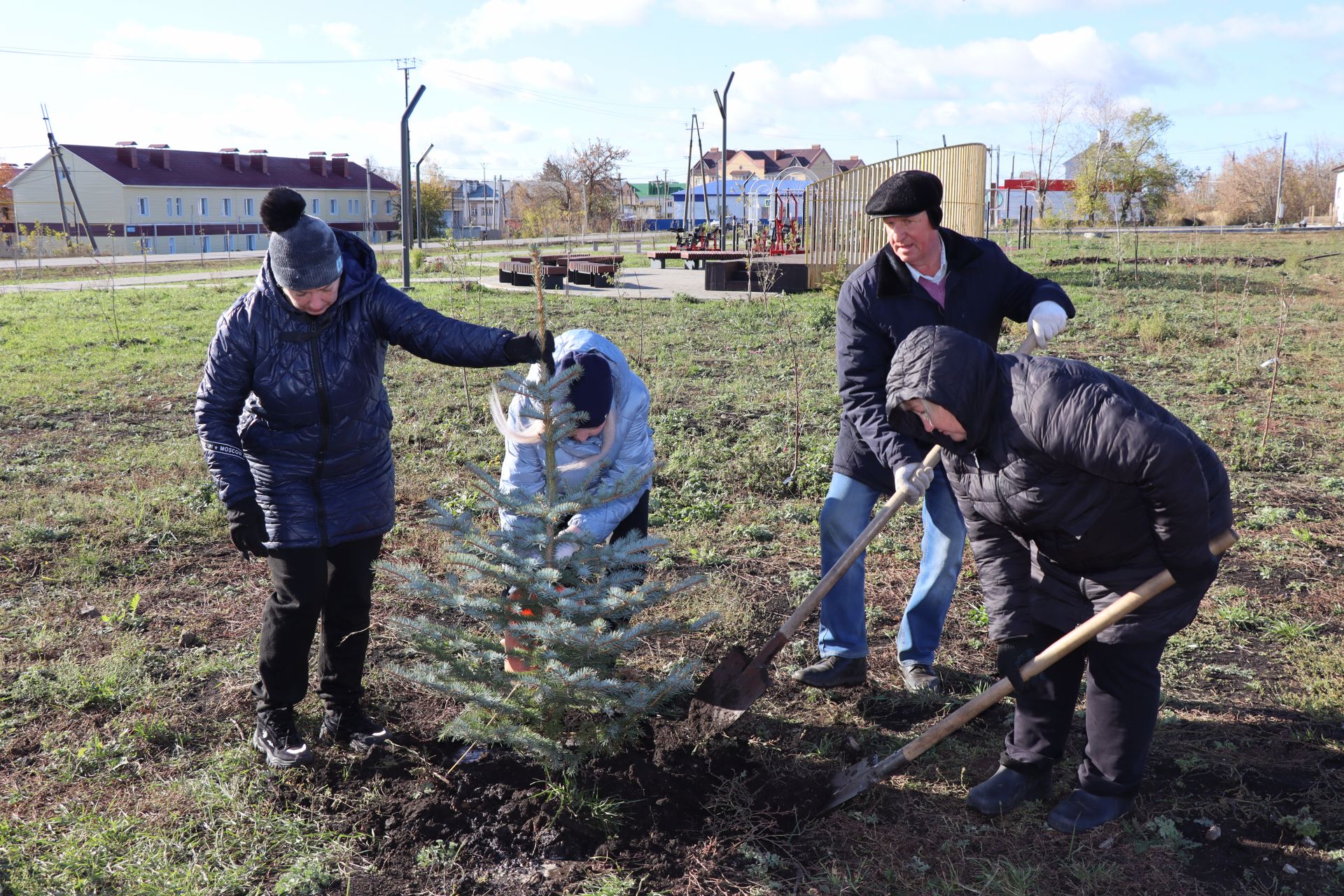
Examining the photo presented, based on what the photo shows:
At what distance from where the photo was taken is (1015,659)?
105 inches

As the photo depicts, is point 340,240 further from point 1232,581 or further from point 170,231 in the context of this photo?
point 170,231

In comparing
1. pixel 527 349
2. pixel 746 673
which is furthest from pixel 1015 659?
pixel 527 349

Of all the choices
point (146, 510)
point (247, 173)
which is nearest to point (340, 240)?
point (146, 510)

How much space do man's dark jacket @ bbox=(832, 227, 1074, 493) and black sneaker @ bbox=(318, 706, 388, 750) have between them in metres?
1.86

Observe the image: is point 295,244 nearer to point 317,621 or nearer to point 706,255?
point 317,621

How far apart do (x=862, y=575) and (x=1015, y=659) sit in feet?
2.88

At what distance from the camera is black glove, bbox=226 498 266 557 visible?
2750 mm

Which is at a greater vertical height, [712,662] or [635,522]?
[635,522]

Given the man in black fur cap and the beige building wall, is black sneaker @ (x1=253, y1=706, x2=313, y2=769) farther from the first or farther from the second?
the beige building wall

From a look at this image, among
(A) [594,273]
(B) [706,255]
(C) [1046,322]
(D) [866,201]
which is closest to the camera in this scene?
(C) [1046,322]

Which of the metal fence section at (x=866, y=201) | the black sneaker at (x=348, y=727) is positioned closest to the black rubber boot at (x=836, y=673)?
the black sneaker at (x=348, y=727)

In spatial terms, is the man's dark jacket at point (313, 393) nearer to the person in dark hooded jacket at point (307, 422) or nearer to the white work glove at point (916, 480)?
the person in dark hooded jacket at point (307, 422)

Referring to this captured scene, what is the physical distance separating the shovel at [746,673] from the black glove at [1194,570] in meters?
0.74

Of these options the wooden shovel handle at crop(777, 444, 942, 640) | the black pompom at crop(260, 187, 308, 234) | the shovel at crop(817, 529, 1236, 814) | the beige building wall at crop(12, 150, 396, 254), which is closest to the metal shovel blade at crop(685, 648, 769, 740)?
the wooden shovel handle at crop(777, 444, 942, 640)
